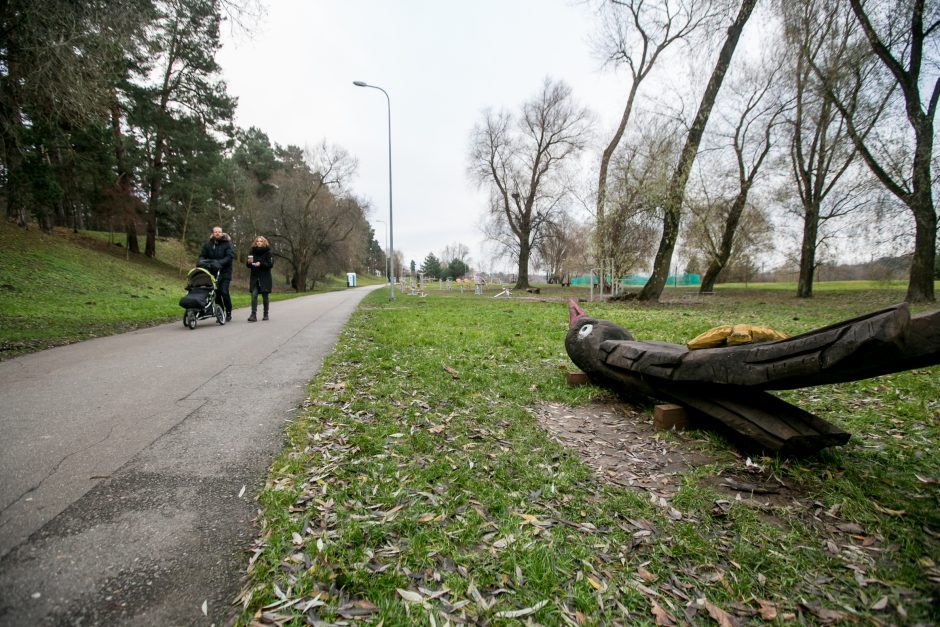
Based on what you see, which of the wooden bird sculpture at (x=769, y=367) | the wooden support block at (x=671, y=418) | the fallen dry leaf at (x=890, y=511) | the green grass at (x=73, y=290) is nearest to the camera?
the wooden bird sculpture at (x=769, y=367)

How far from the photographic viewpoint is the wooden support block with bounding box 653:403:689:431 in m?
3.51

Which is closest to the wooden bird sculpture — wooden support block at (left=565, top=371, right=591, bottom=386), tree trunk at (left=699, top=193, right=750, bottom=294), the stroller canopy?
wooden support block at (left=565, top=371, right=591, bottom=386)

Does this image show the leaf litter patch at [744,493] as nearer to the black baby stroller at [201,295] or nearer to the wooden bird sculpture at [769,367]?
the wooden bird sculpture at [769,367]

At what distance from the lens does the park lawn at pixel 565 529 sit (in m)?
1.68

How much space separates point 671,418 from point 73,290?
67.9ft

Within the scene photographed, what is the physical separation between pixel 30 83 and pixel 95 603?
9.39m

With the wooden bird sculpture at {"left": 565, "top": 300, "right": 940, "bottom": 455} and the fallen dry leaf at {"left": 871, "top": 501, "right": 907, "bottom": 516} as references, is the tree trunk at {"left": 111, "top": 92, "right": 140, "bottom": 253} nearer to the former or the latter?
the wooden bird sculpture at {"left": 565, "top": 300, "right": 940, "bottom": 455}

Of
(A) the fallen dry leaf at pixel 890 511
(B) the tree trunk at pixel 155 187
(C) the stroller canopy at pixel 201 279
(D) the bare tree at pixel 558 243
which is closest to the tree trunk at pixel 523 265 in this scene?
(D) the bare tree at pixel 558 243

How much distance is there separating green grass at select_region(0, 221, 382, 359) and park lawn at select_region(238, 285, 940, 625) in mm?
6666

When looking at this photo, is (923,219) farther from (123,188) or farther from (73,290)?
(123,188)

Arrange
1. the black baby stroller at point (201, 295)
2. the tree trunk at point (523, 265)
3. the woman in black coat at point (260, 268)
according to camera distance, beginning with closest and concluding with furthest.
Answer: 1. the black baby stroller at point (201, 295)
2. the woman in black coat at point (260, 268)
3. the tree trunk at point (523, 265)

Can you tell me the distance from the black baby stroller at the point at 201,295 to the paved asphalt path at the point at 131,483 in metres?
3.05

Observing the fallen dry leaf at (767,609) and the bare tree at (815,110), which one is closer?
the fallen dry leaf at (767,609)

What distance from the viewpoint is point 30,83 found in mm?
6551
